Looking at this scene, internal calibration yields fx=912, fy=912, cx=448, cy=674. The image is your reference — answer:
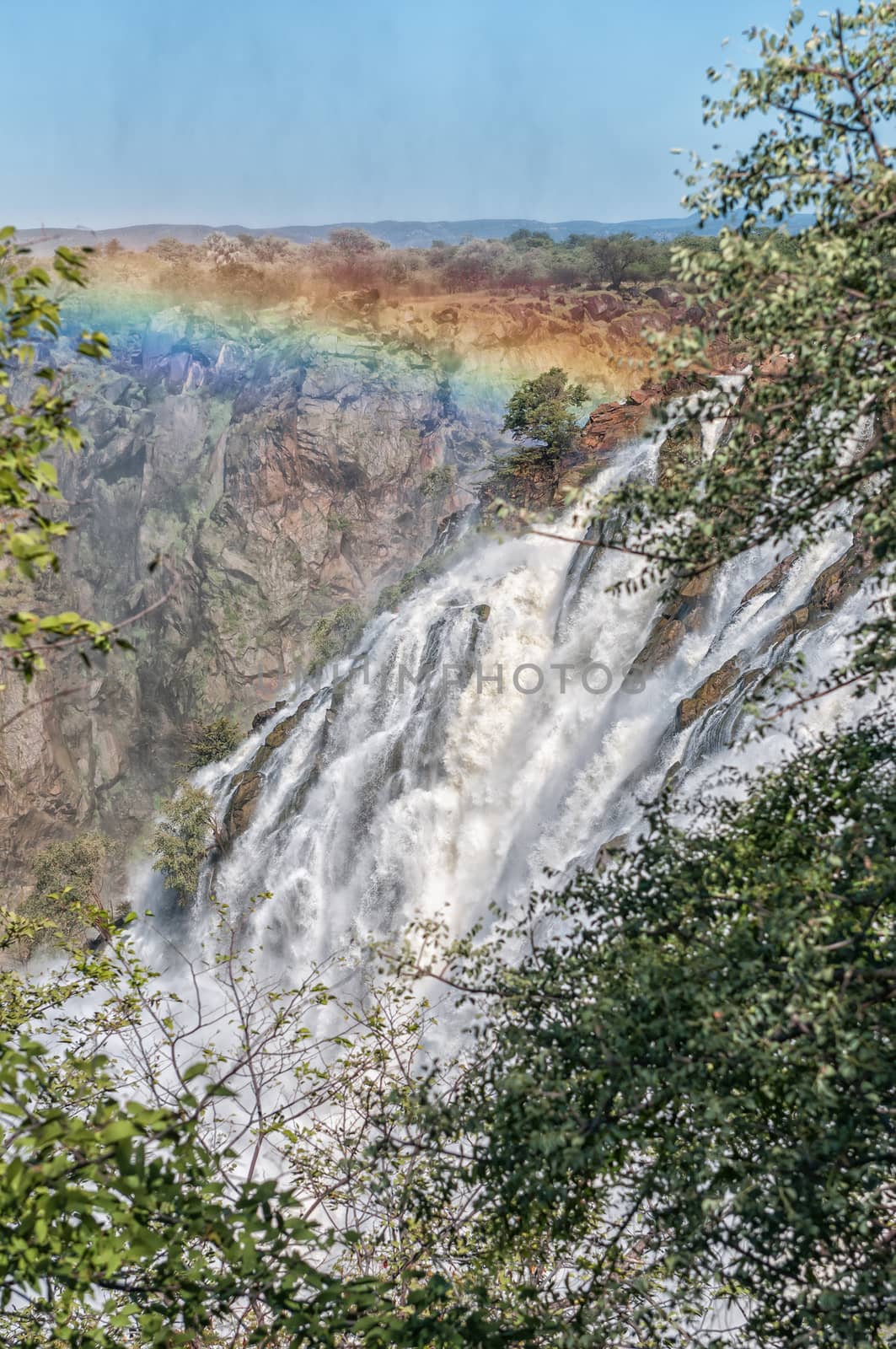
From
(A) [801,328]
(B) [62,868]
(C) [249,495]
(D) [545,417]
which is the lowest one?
(A) [801,328]

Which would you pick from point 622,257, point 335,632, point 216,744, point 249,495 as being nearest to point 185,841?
point 216,744

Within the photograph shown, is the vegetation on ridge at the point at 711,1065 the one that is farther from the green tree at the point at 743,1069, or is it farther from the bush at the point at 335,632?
the bush at the point at 335,632

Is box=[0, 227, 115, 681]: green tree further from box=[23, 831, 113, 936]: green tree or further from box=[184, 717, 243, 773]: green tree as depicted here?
box=[184, 717, 243, 773]: green tree

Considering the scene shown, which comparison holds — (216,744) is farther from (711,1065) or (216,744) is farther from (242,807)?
(711,1065)

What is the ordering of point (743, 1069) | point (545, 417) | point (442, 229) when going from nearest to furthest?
point (743, 1069), point (545, 417), point (442, 229)

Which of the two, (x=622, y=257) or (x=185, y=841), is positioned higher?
(x=622, y=257)

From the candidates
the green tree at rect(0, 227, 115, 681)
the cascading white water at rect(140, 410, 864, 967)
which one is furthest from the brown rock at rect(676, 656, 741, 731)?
the green tree at rect(0, 227, 115, 681)

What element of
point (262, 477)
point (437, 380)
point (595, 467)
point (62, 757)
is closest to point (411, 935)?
point (595, 467)

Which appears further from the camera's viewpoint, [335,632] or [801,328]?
[335,632]
